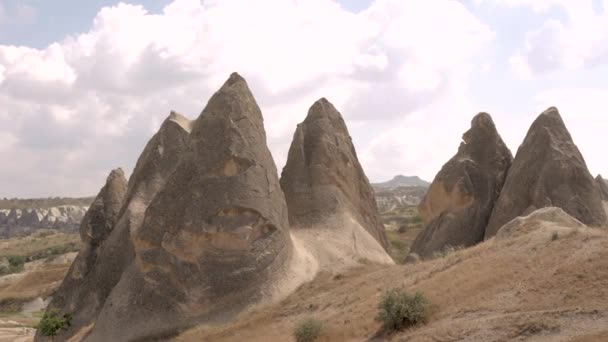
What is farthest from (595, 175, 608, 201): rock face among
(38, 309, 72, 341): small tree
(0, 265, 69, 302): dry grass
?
(0, 265, 69, 302): dry grass

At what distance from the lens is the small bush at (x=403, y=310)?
47.9 ft

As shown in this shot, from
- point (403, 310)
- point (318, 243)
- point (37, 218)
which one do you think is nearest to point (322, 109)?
point (318, 243)

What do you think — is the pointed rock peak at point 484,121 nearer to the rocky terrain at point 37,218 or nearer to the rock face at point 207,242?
the rock face at point 207,242

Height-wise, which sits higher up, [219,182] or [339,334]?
[219,182]

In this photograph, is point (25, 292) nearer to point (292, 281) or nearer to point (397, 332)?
point (292, 281)

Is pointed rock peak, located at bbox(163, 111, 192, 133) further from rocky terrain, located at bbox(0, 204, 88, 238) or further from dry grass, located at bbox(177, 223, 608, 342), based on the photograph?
rocky terrain, located at bbox(0, 204, 88, 238)

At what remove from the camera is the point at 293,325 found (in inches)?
748

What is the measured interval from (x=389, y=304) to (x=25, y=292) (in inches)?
1751

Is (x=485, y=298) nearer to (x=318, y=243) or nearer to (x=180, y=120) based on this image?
(x=318, y=243)

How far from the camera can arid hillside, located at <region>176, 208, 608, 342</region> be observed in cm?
1238

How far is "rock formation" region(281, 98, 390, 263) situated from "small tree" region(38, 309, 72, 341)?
9.37 m

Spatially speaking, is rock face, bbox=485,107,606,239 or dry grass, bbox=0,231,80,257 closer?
rock face, bbox=485,107,606,239

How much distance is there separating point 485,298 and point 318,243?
1103 centimetres

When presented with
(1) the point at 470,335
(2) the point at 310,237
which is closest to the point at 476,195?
(2) the point at 310,237
